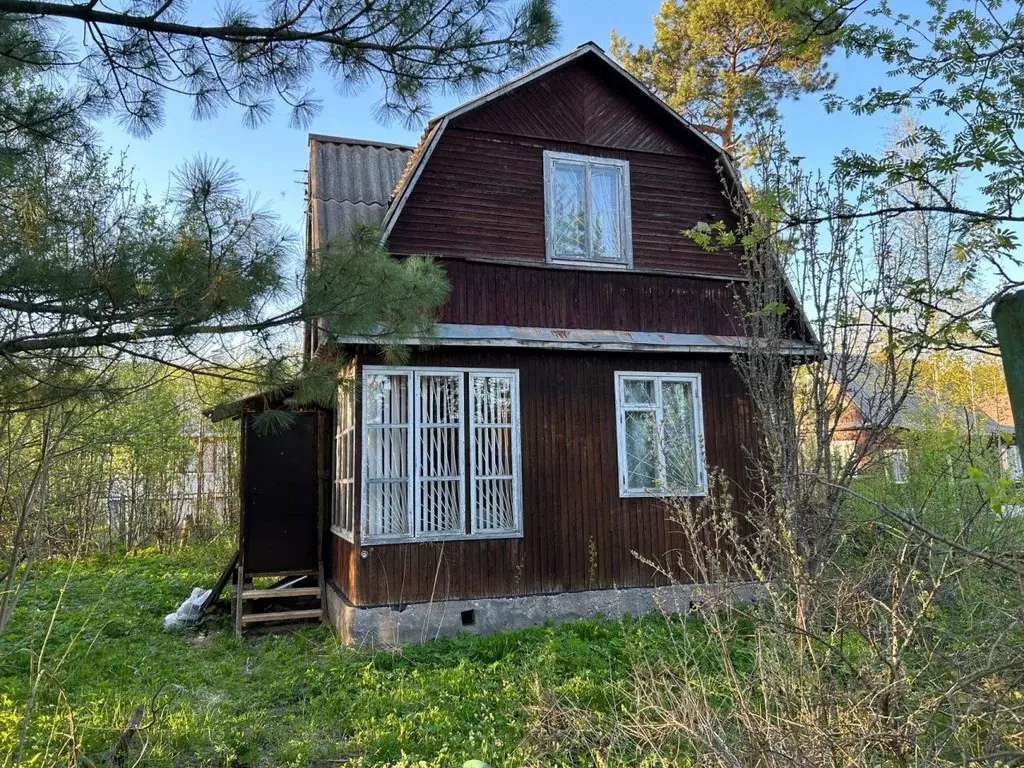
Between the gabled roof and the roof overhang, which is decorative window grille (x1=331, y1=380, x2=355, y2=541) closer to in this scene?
the roof overhang

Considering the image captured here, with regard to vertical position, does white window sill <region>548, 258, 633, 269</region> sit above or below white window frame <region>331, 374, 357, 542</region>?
above

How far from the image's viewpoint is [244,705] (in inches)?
212

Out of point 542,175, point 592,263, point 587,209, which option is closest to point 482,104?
point 542,175

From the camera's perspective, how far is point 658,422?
27.3 ft

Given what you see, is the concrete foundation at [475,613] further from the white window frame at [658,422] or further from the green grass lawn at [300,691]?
the white window frame at [658,422]

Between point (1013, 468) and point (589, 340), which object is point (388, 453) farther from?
point (1013, 468)

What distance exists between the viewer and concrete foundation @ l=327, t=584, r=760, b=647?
6895 mm

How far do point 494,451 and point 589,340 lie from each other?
1662 millimetres

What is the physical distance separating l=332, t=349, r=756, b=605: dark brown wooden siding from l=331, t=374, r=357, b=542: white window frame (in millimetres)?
265

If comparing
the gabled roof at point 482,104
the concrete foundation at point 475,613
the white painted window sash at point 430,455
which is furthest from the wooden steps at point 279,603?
the gabled roof at point 482,104

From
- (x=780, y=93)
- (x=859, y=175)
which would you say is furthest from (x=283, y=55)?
(x=780, y=93)

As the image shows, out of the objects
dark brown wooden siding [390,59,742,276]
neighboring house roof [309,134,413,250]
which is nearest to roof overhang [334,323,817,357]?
dark brown wooden siding [390,59,742,276]

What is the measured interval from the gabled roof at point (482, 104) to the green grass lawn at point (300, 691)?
4159mm

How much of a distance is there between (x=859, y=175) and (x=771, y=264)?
7.18 ft
